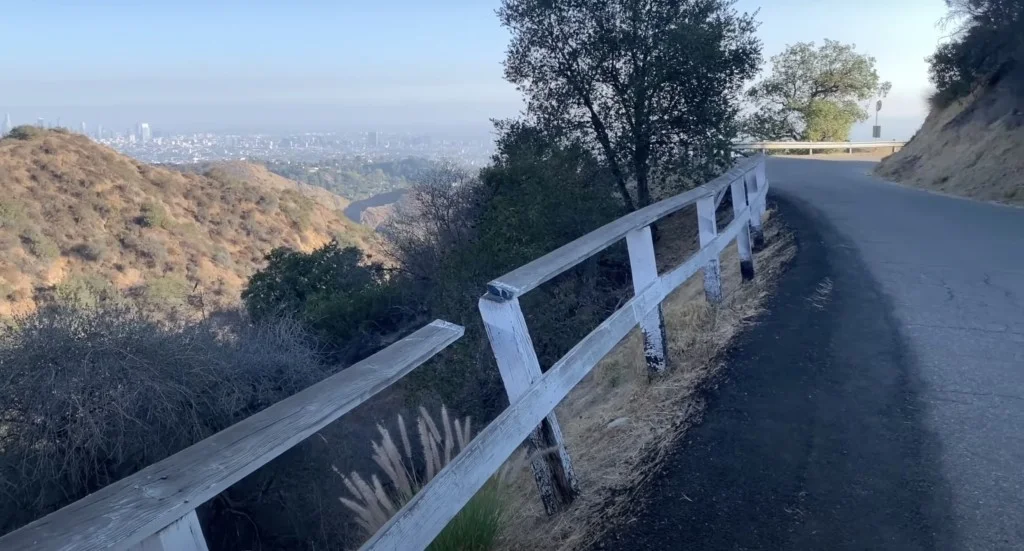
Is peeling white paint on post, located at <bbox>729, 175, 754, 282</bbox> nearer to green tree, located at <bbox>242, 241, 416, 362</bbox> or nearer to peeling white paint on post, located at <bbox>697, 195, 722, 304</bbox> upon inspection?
peeling white paint on post, located at <bbox>697, 195, 722, 304</bbox>

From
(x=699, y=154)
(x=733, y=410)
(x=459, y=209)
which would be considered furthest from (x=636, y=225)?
(x=459, y=209)

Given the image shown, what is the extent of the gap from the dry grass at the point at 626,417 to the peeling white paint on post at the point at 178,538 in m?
2.07

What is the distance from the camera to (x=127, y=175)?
4825cm

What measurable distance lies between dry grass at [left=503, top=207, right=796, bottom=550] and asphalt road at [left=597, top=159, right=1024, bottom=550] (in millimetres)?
146

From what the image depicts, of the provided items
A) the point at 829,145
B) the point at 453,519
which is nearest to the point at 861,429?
the point at 453,519

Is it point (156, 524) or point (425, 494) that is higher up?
point (156, 524)

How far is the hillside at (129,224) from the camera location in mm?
35156

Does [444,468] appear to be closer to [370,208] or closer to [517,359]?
[517,359]

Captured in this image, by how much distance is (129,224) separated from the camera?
42469 millimetres

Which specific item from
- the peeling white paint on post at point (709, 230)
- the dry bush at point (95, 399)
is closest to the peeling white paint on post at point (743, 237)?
the peeling white paint on post at point (709, 230)

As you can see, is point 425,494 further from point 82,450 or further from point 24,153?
point 24,153

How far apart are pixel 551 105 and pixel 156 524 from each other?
18.0 metres

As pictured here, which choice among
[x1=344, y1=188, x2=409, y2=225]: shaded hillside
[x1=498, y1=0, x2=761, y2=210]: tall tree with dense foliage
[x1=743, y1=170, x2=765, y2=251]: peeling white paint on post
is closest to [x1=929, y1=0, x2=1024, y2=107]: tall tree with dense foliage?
[x1=498, y1=0, x2=761, y2=210]: tall tree with dense foliage

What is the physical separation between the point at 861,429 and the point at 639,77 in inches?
560
